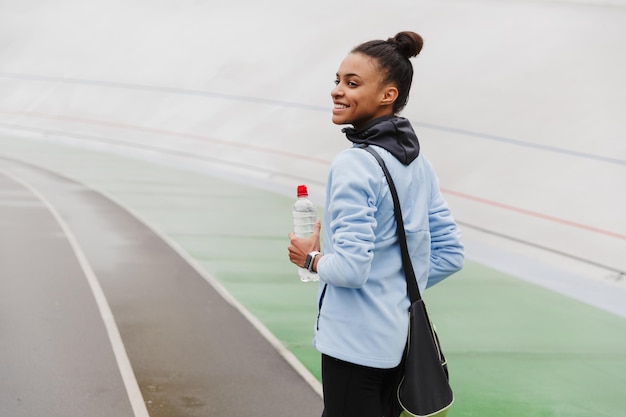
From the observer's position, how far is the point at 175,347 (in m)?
8.67

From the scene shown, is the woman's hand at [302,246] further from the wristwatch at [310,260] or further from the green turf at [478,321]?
the green turf at [478,321]

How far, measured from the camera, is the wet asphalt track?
7242mm

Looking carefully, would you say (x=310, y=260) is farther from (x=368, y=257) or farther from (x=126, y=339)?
(x=126, y=339)

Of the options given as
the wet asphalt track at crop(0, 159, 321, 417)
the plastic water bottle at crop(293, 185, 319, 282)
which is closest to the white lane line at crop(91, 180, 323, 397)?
the wet asphalt track at crop(0, 159, 321, 417)

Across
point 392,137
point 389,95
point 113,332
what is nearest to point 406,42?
point 389,95

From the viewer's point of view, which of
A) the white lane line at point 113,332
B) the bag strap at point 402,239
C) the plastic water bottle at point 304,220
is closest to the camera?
the bag strap at point 402,239

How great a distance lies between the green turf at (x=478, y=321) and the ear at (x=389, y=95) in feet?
12.9

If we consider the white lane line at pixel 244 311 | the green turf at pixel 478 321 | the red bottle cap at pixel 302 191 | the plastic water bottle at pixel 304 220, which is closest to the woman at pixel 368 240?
the plastic water bottle at pixel 304 220

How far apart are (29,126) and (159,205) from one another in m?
14.2

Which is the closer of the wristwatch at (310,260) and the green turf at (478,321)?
the wristwatch at (310,260)

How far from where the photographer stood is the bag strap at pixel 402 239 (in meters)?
3.58

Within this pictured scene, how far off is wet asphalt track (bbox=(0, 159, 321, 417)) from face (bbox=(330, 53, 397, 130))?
372 centimetres

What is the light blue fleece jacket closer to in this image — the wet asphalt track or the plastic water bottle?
the plastic water bottle

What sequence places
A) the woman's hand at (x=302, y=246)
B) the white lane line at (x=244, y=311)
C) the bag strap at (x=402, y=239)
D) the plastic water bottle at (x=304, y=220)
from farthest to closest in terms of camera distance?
the white lane line at (x=244, y=311) < the plastic water bottle at (x=304, y=220) < the woman's hand at (x=302, y=246) < the bag strap at (x=402, y=239)
